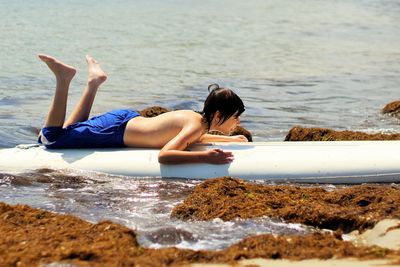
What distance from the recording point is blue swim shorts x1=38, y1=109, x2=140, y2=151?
21.9 feet

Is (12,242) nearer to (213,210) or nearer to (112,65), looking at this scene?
(213,210)

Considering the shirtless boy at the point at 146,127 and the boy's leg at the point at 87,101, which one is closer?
the shirtless boy at the point at 146,127

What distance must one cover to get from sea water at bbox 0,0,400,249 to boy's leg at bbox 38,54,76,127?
Answer: 565 mm

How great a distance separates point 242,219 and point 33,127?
15.5ft

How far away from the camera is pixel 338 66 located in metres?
15.6

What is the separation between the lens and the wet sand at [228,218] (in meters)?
3.94

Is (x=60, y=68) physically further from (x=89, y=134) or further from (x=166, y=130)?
(x=166, y=130)

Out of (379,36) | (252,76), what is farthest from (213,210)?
(379,36)

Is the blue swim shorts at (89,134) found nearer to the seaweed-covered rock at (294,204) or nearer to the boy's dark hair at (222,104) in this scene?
the boy's dark hair at (222,104)

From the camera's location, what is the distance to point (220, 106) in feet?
20.7

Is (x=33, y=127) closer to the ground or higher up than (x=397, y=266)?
closer to the ground

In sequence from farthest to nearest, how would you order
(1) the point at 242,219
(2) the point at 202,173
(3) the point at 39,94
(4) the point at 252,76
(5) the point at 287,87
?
1. (4) the point at 252,76
2. (5) the point at 287,87
3. (3) the point at 39,94
4. (2) the point at 202,173
5. (1) the point at 242,219

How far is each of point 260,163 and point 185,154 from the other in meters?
0.62

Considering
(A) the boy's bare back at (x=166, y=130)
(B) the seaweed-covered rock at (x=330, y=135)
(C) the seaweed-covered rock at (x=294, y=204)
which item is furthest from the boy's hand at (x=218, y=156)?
(B) the seaweed-covered rock at (x=330, y=135)
